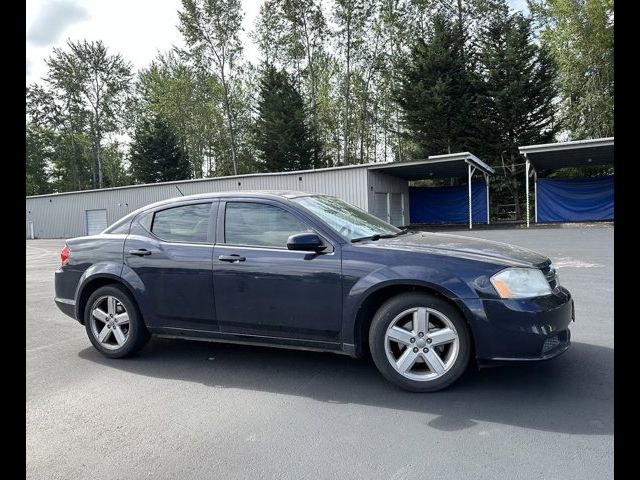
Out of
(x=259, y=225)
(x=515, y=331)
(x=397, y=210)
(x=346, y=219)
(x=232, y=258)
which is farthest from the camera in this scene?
(x=397, y=210)

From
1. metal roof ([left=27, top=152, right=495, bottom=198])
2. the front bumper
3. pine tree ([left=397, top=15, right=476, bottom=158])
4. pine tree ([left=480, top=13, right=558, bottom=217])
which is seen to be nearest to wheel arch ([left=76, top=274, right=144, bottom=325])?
the front bumper

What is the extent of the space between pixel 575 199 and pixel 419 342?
91.1ft

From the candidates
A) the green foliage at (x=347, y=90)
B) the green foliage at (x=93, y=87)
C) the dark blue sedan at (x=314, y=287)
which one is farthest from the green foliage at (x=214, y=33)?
the dark blue sedan at (x=314, y=287)

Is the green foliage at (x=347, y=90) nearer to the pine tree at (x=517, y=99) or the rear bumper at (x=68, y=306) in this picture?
the pine tree at (x=517, y=99)

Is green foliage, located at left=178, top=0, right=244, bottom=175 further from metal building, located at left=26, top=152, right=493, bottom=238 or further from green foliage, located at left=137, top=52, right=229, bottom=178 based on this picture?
metal building, located at left=26, top=152, right=493, bottom=238

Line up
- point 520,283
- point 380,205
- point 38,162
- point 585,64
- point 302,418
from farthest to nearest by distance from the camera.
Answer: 1. point 38,162
2. point 585,64
3. point 380,205
4. point 520,283
5. point 302,418

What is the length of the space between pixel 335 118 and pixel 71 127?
28.9 meters

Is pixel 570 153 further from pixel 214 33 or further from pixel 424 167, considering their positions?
pixel 214 33

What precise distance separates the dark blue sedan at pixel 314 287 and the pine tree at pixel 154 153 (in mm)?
42251

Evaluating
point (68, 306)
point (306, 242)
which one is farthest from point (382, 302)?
point (68, 306)

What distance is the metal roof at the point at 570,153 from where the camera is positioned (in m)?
22.3

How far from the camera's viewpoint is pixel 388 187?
2833 cm
